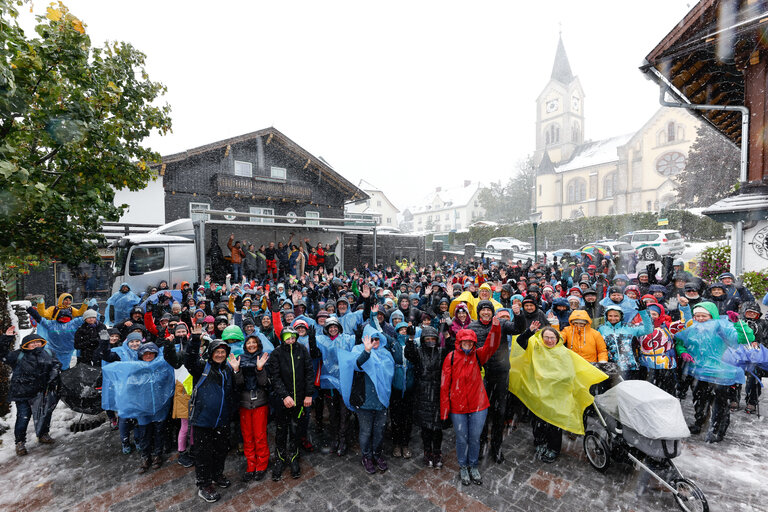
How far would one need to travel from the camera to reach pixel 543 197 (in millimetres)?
53781

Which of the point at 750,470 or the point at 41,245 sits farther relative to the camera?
the point at 41,245

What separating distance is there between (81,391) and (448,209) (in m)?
71.2

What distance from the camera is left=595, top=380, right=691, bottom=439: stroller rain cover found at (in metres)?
3.52

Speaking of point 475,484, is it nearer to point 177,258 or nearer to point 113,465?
point 113,465

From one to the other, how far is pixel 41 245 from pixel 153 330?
2443 millimetres

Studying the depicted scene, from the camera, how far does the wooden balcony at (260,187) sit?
19281 millimetres

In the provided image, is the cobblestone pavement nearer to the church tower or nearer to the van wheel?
the van wheel

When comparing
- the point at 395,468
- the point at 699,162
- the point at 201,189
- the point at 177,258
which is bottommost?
the point at 395,468

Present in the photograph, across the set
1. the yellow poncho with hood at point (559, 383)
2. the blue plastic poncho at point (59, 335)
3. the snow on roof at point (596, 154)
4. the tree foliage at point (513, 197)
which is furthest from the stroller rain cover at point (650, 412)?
the tree foliage at point (513, 197)

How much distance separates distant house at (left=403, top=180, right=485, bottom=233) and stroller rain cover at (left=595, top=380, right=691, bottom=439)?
205ft

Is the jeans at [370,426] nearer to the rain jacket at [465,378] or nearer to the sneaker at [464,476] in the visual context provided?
the rain jacket at [465,378]

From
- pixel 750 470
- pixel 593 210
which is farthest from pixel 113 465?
pixel 593 210

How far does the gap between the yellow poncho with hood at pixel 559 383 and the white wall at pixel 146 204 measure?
758 inches

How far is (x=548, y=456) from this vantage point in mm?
4547
